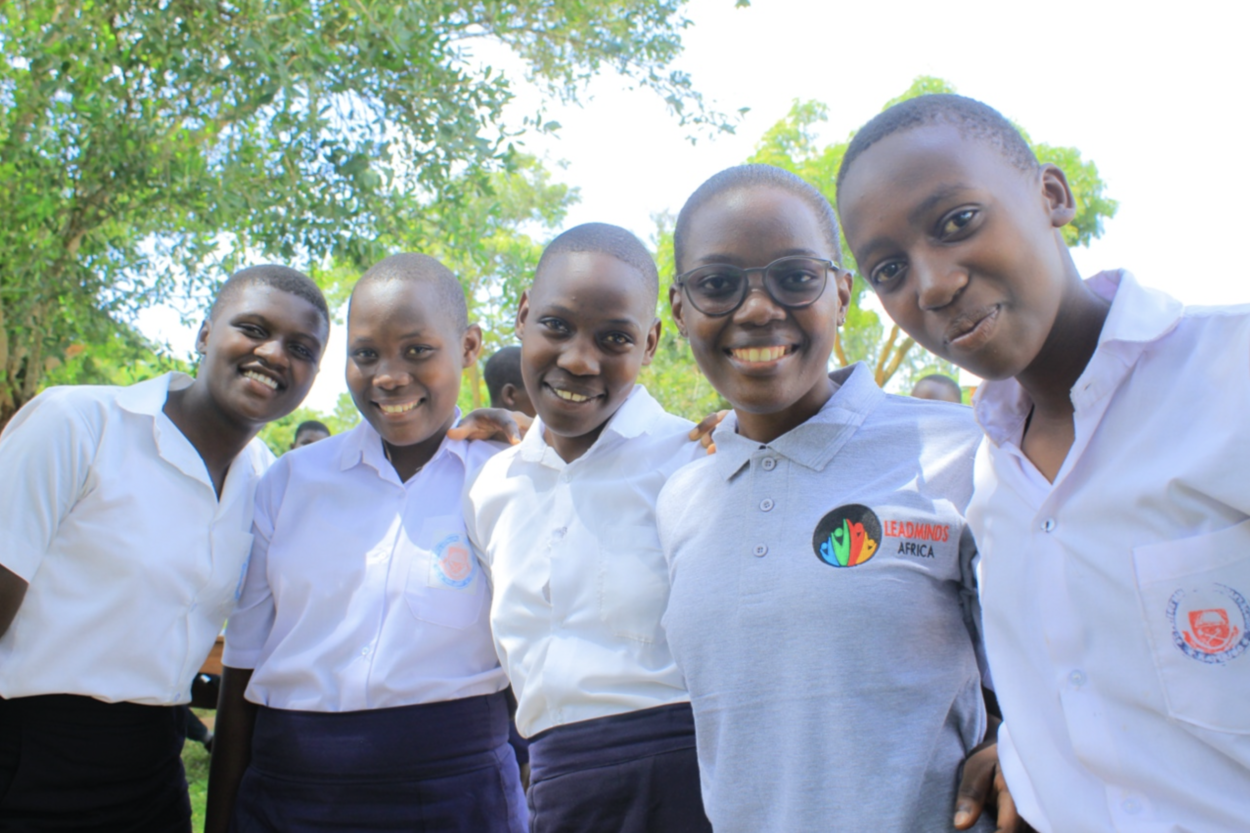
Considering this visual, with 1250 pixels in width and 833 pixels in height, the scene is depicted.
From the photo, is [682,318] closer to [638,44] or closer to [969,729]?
[969,729]

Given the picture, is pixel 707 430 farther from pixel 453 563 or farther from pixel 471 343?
pixel 471 343

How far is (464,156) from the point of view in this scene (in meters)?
5.39

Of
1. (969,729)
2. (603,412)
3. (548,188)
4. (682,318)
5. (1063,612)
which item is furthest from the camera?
(548,188)

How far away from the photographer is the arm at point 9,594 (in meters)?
2.09

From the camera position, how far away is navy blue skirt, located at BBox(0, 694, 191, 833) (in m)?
2.13

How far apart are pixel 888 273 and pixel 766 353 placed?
12.4 inches

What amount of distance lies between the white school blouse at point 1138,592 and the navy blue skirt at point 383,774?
1.33 m

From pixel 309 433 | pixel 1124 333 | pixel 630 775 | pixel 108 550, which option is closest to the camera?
pixel 1124 333

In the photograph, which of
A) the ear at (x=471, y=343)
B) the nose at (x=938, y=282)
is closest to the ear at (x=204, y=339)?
the ear at (x=471, y=343)

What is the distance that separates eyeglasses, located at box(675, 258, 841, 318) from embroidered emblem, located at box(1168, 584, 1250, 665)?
0.83m

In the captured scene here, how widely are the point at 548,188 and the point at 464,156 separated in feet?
51.8

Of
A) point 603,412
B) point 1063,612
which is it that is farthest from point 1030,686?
point 603,412

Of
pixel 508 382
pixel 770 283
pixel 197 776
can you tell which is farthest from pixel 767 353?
pixel 197 776

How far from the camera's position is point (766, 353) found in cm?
176
